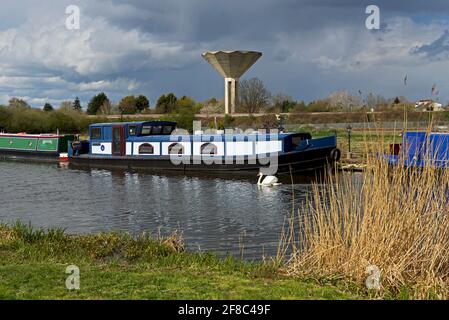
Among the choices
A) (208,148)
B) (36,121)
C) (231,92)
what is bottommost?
(208,148)

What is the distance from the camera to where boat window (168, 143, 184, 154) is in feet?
97.1

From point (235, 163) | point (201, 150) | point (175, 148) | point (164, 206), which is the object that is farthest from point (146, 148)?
point (164, 206)

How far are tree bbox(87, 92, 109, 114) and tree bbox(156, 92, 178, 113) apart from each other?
34.1 feet

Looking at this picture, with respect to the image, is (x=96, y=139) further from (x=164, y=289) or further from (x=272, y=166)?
(x=164, y=289)

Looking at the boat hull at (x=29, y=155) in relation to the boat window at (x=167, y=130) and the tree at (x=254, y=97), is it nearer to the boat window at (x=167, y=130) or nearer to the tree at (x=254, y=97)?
the boat window at (x=167, y=130)

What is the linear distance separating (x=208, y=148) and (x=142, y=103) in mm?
64495

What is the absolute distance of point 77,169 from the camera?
108 feet

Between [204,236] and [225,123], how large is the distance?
48.1 meters

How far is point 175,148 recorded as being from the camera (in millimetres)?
29875

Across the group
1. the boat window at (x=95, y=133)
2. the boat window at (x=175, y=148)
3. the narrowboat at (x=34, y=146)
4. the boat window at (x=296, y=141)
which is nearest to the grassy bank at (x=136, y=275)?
the boat window at (x=296, y=141)

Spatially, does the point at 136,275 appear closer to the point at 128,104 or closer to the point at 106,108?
the point at 106,108

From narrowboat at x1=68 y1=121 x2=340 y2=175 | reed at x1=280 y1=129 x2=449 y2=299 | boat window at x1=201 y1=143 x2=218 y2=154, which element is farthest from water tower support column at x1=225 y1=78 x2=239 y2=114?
reed at x1=280 y1=129 x2=449 y2=299

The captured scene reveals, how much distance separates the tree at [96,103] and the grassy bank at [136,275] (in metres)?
84.6

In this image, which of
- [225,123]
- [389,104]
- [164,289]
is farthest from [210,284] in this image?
[225,123]
